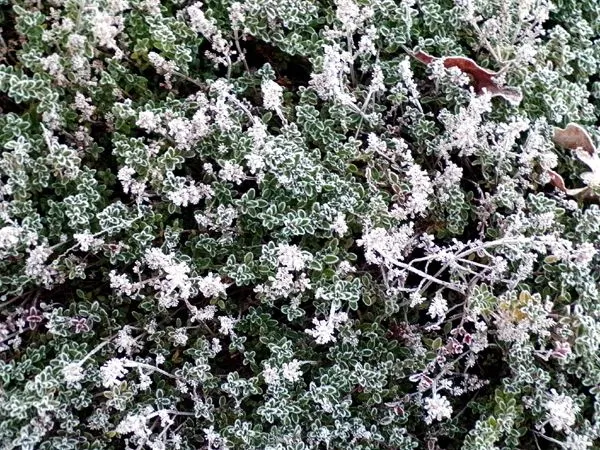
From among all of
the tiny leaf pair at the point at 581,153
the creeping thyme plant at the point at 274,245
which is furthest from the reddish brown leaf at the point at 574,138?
the creeping thyme plant at the point at 274,245

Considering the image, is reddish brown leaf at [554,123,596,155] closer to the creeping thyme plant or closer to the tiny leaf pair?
the tiny leaf pair

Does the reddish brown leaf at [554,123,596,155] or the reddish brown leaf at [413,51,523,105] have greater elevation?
the reddish brown leaf at [413,51,523,105]

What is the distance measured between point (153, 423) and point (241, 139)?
834 mm

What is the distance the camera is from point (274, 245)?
199 cm

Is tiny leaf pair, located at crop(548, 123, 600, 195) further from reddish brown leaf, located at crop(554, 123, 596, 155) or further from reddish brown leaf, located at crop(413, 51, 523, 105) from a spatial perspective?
reddish brown leaf, located at crop(413, 51, 523, 105)

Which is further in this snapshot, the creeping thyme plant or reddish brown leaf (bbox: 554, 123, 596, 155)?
reddish brown leaf (bbox: 554, 123, 596, 155)

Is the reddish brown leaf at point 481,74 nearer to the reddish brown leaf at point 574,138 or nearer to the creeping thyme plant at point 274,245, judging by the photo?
the creeping thyme plant at point 274,245

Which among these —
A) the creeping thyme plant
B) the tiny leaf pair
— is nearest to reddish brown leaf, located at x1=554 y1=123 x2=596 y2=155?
the tiny leaf pair

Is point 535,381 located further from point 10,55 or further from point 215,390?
point 10,55

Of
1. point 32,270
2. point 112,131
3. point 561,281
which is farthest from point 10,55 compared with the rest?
point 561,281

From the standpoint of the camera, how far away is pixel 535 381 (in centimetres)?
203

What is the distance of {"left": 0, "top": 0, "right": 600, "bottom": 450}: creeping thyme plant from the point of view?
6.31 feet

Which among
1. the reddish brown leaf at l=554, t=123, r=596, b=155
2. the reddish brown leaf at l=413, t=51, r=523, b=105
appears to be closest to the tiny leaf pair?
the reddish brown leaf at l=554, t=123, r=596, b=155

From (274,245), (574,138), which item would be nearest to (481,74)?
(574,138)
